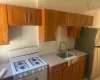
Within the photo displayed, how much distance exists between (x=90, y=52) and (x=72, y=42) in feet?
2.30

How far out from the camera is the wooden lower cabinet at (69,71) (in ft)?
6.89

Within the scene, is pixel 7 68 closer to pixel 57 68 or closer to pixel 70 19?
pixel 57 68

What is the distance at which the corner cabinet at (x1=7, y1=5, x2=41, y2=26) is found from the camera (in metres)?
1.67

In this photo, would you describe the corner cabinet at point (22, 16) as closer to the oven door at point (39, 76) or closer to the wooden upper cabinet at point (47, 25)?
the wooden upper cabinet at point (47, 25)

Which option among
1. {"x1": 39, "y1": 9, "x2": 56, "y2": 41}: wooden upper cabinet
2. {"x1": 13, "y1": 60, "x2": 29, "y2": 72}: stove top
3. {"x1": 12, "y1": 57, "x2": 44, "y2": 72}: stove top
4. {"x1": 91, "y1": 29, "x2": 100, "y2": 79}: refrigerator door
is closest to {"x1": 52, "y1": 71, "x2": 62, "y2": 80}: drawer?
{"x1": 12, "y1": 57, "x2": 44, "y2": 72}: stove top

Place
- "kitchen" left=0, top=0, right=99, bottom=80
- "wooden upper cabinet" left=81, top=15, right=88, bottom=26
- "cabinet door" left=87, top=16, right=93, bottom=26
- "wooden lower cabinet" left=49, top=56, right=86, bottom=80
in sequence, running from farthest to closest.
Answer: "cabinet door" left=87, top=16, right=93, bottom=26 < "wooden upper cabinet" left=81, top=15, right=88, bottom=26 < "wooden lower cabinet" left=49, top=56, right=86, bottom=80 < "kitchen" left=0, top=0, right=99, bottom=80

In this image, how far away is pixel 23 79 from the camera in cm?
173

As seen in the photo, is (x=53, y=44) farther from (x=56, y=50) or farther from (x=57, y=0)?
(x=57, y=0)

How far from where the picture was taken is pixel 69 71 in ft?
7.93

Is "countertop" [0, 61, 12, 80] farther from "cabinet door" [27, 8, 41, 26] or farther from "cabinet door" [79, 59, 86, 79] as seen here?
"cabinet door" [79, 59, 86, 79]

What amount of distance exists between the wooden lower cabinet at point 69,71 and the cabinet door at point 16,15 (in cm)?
119

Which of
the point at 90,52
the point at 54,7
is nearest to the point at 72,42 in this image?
the point at 90,52

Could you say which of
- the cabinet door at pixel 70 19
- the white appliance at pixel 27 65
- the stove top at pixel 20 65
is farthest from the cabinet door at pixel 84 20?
the stove top at pixel 20 65

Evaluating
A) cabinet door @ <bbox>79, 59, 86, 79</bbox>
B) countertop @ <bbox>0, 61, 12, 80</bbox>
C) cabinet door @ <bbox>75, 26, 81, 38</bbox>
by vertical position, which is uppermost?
cabinet door @ <bbox>75, 26, 81, 38</bbox>
